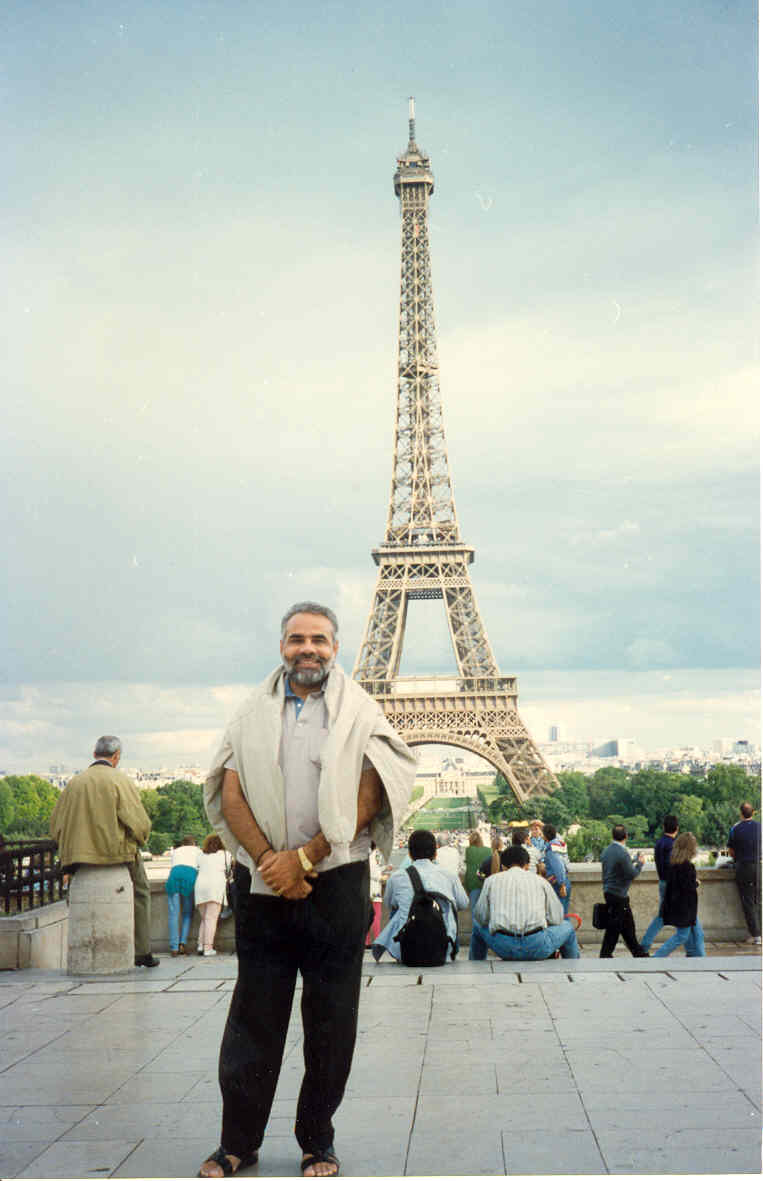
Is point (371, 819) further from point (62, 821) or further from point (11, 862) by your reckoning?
point (11, 862)

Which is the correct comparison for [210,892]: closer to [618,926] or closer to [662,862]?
[618,926]

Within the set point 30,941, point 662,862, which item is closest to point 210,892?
point 30,941

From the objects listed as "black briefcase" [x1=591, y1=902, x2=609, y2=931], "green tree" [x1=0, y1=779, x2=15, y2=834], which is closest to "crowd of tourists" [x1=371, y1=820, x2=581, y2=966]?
"black briefcase" [x1=591, y1=902, x2=609, y2=931]

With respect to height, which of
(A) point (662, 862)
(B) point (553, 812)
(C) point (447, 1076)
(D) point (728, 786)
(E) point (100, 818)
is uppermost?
(E) point (100, 818)

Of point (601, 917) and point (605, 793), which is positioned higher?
point (601, 917)

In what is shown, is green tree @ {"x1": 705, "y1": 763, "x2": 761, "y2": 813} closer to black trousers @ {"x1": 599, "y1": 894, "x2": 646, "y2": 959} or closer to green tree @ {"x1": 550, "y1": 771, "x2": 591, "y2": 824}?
green tree @ {"x1": 550, "y1": 771, "x2": 591, "y2": 824}

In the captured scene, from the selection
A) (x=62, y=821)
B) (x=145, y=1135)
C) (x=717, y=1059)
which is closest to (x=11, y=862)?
(x=62, y=821)
